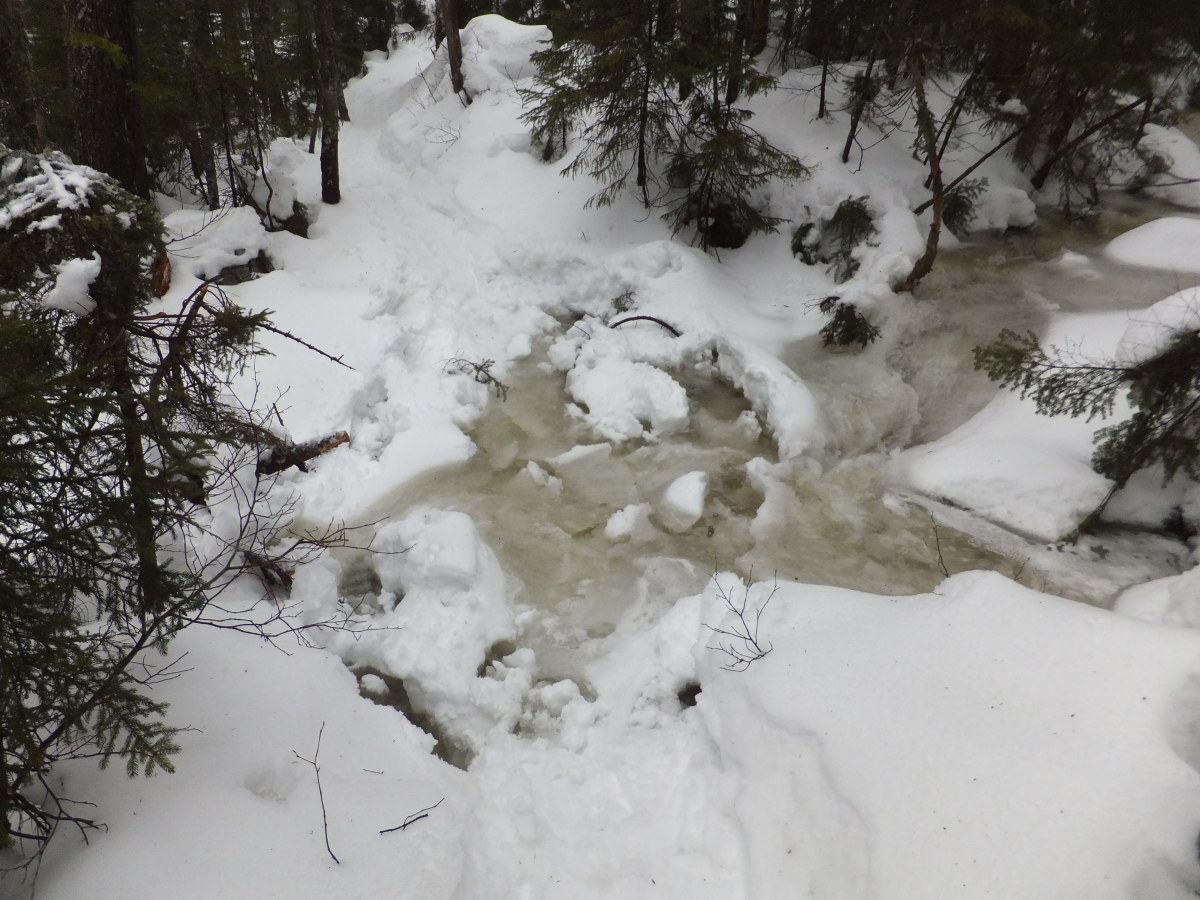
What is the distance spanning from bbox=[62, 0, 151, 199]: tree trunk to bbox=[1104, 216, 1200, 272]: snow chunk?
14.5 m

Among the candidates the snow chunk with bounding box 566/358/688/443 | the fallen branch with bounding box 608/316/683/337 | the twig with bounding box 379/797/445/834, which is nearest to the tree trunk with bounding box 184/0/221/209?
the fallen branch with bounding box 608/316/683/337

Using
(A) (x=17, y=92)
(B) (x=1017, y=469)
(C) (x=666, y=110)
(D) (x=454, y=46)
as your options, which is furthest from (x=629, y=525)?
(D) (x=454, y=46)

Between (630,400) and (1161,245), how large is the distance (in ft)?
30.7

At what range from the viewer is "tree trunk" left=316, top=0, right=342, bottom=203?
32.9ft

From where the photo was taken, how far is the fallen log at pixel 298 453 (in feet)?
21.6

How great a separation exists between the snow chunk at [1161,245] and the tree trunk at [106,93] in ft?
47.5

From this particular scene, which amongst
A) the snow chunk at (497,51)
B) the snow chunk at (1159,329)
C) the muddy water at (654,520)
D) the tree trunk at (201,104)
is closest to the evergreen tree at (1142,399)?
the snow chunk at (1159,329)

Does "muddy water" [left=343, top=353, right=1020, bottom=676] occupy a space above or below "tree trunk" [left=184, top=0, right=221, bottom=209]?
below

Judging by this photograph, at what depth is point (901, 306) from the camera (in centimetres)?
925

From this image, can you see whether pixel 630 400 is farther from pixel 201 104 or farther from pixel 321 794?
pixel 201 104

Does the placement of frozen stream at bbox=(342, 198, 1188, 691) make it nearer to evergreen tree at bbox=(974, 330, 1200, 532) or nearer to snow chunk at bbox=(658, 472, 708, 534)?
snow chunk at bbox=(658, 472, 708, 534)

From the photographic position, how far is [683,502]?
6.73 metres

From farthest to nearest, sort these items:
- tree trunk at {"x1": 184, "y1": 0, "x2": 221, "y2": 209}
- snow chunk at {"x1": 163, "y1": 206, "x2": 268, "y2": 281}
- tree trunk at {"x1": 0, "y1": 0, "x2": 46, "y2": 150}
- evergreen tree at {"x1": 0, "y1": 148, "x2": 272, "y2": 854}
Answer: tree trunk at {"x1": 184, "y1": 0, "x2": 221, "y2": 209}
snow chunk at {"x1": 163, "y1": 206, "x2": 268, "y2": 281}
tree trunk at {"x1": 0, "y1": 0, "x2": 46, "y2": 150}
evergreen tree at {"x1": 0, "y1": 148, "x2": 272, "y2": 854}

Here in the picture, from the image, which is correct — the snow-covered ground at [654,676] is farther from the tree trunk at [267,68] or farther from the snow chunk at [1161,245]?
the tree trunk at [267,68]
